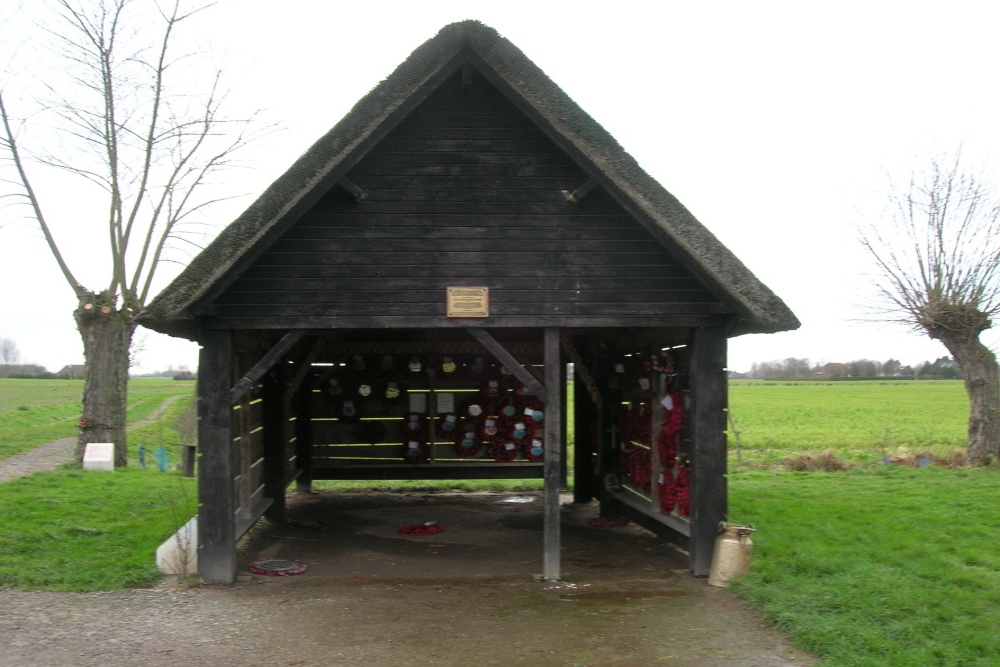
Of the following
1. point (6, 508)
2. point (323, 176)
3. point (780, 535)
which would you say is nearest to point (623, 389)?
point (780, 535)

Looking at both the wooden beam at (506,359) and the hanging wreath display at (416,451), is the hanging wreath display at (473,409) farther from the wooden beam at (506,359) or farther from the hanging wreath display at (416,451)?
the wooden beam at (506,359)

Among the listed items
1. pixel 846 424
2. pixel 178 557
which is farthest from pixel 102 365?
pixel 846 424

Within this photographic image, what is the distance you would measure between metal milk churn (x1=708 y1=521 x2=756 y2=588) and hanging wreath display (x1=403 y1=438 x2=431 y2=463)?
596 cm

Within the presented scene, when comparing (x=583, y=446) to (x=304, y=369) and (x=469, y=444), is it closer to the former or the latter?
(x=469, y=444)

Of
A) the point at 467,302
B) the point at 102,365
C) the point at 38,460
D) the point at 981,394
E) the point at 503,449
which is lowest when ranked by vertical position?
the point at 38,460

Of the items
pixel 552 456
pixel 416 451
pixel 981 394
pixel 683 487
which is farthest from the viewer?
pixel 981 394

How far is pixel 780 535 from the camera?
9.15 m

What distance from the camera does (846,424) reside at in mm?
31766

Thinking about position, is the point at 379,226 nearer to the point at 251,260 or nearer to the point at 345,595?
the point at 251,260

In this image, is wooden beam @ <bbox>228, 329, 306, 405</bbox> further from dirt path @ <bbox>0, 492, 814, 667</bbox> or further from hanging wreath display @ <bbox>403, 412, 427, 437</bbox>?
hanging wreath display @ <bbox>403, 412, 427, 437</bbox>

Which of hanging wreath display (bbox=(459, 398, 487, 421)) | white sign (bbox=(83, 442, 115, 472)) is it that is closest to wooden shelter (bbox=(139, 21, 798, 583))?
hanging wreath display (bbox=(459, 398, 487, 421))

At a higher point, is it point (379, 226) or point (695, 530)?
point (379, 226)

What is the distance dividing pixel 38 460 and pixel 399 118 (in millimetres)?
16835

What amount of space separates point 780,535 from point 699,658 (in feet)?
11.6
